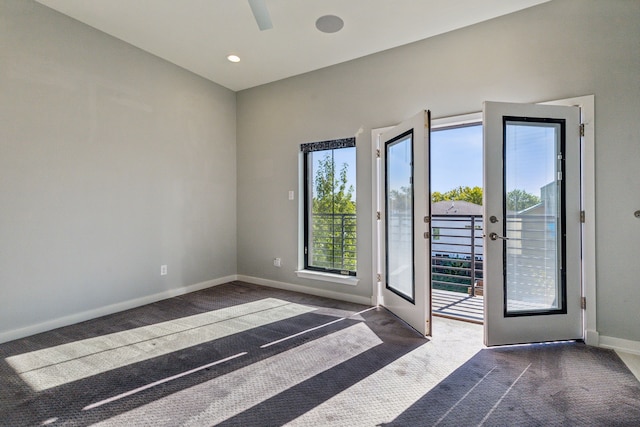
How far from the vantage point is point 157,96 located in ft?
11.9

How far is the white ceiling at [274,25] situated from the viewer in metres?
2.66

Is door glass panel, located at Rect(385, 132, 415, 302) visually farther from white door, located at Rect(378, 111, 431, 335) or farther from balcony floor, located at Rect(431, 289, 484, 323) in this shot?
balcony floor, located at Rect(431, 289, 484, 323)

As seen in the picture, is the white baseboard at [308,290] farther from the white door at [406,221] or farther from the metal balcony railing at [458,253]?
the metal balcony railing at [458,253]

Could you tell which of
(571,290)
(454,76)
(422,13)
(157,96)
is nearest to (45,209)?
(157,96)

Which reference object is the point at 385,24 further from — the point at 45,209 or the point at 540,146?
the point at 45,209

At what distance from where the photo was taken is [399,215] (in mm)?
3178

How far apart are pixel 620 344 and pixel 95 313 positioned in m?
4.64

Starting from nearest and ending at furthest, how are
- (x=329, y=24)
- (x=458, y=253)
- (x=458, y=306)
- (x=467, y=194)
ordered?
(x=329, y=24), (x=458, y=306), (x=458, y=253), (x=467, y=194)

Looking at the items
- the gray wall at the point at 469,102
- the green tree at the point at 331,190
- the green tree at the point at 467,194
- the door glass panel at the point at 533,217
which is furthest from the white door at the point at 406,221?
the green tree at the point at 467,194

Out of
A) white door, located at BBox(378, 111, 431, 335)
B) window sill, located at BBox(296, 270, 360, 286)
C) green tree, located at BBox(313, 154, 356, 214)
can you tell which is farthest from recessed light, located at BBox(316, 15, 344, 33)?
window sill, located at BBox(296, 270, 360, 286)

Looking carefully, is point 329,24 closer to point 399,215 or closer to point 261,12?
point 261,12

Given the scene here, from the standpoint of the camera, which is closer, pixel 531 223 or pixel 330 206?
pixel 531 223

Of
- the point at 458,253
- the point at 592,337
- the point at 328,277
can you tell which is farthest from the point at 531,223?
the point at 328,277

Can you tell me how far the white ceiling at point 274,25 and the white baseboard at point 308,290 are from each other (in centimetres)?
283
